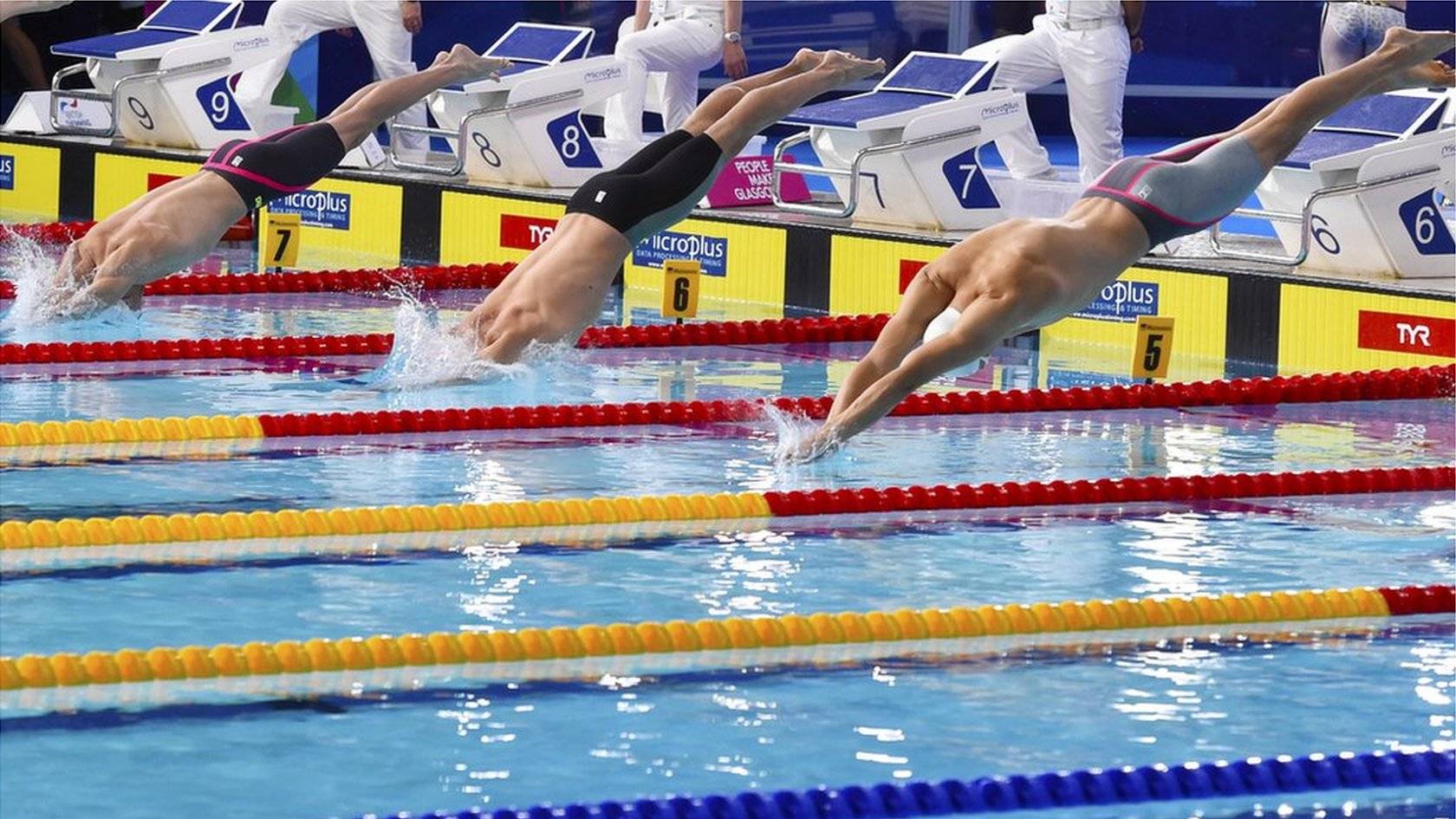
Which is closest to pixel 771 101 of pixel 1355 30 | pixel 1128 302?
pixel 1128 302

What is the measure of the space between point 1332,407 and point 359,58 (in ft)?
30.4

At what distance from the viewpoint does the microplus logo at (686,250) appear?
33.2 ft

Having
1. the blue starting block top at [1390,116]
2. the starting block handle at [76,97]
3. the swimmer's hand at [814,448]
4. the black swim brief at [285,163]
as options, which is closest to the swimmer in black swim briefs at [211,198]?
the black swim brief at [285,163]

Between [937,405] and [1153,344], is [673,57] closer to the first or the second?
[1153,344]

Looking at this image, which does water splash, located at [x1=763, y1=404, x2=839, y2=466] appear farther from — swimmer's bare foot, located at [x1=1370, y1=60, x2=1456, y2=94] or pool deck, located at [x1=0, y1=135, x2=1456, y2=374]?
pool deck, located at [x1=0, y1=135, x2=1456, y2=374]

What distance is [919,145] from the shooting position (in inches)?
375

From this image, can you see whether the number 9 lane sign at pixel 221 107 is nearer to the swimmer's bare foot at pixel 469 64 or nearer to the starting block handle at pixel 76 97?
the starting block handle at pixel 76 97

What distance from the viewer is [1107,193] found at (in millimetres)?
5977

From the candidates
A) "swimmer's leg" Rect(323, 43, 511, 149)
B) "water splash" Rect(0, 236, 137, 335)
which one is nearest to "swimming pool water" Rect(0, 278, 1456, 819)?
"water splash" Rect(0, 236, 137, 335)

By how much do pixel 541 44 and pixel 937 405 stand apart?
4558 mm

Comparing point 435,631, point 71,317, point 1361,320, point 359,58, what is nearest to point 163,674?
point 435,631

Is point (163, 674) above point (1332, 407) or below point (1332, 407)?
below

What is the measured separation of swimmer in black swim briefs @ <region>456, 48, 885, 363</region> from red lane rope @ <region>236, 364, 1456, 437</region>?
228mm

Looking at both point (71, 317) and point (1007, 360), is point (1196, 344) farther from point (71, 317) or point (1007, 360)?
point (71, 317)
